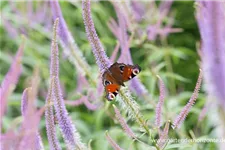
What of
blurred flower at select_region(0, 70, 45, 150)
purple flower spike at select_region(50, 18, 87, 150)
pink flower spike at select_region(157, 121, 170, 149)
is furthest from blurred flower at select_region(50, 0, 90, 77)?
blurred flower at select_region(0, 70, 45, 150)

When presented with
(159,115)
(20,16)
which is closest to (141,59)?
(20,16)

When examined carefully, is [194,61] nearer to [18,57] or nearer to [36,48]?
[36,48]

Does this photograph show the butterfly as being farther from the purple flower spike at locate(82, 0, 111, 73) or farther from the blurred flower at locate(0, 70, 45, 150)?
the blurred flower at locate(0, 70, 45, 150)

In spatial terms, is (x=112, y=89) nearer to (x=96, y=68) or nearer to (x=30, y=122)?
(x=30, y=122)

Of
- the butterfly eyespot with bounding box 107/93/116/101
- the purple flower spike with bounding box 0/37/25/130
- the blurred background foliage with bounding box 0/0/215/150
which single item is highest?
the purple flower spike with bounding box 0/37/25/130

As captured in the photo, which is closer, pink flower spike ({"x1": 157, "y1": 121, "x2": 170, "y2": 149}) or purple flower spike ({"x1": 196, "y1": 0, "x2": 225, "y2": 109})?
purple flower spike ({"x1": 196, "y1": 0, "x2": 225, "y2": 109})

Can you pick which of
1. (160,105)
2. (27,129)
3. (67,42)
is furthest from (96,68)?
(27,129)
